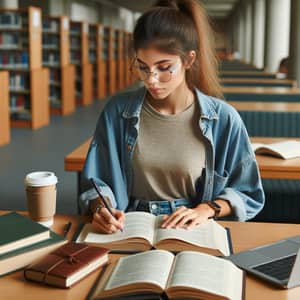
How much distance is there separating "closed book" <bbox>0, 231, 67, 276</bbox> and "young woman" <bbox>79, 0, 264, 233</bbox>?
0.43 m

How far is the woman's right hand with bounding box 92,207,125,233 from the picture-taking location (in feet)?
4.61

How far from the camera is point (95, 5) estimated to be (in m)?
19.0

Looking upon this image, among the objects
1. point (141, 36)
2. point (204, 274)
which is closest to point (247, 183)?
point (141, 36)

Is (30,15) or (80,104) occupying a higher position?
(30,15)

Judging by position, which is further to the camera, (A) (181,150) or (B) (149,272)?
(A) (181,150)

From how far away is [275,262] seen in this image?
1256mm

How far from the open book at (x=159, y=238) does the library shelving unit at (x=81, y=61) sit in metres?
9.44

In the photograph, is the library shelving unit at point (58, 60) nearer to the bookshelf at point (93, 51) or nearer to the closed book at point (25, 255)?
the bookshelf at point (93, 51)

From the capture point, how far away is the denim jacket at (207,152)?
1.72 meters

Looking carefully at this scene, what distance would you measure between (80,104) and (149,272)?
9884 millimetres

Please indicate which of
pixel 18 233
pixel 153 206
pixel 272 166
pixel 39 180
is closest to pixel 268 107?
pixel 272 166

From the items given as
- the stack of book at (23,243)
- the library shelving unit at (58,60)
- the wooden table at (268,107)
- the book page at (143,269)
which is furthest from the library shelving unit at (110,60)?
the book page at (143,269)

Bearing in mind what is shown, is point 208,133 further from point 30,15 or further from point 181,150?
point 30,15

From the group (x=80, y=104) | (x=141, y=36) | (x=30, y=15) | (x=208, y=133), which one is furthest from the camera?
(x=80, y=104)
